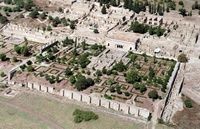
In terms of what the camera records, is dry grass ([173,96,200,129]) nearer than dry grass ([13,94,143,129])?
No

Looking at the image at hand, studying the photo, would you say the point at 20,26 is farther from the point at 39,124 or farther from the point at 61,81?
the point at 39,124

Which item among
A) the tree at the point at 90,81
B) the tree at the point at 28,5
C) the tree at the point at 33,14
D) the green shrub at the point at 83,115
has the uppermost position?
the tree at the point at 28,5

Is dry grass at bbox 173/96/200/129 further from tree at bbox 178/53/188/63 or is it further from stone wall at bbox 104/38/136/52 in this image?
stone wall at bbox 104/38/136/52

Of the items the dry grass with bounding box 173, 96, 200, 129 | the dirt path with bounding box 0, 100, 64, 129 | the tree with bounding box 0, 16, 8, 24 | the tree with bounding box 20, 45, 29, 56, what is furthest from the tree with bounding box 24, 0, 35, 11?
the dry grass with bounding box 173, 96, 200, 129

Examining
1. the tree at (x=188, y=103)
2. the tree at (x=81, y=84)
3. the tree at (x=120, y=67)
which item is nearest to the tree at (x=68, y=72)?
the tree at (x=81, y=84)

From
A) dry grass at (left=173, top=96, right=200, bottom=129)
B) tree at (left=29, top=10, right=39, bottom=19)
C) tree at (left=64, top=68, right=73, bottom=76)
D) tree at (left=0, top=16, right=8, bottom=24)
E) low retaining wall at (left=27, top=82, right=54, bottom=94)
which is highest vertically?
tree at (left=29, top=10, right=39, bottom=19)

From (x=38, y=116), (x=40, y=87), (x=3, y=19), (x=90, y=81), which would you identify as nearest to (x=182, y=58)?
(x=90, y=81)

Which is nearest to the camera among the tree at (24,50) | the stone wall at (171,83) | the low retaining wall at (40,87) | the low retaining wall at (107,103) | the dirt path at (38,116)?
the dirt path at (38,116)

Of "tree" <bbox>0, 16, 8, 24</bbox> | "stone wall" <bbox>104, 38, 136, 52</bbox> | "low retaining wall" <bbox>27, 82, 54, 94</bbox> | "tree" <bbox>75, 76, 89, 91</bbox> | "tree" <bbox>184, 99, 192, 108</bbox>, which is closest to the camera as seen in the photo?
"tree" <bbox>184, 99, 192, 108</bbox>

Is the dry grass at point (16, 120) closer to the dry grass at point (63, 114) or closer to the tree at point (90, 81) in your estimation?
the dry grass at point (63, 114)
